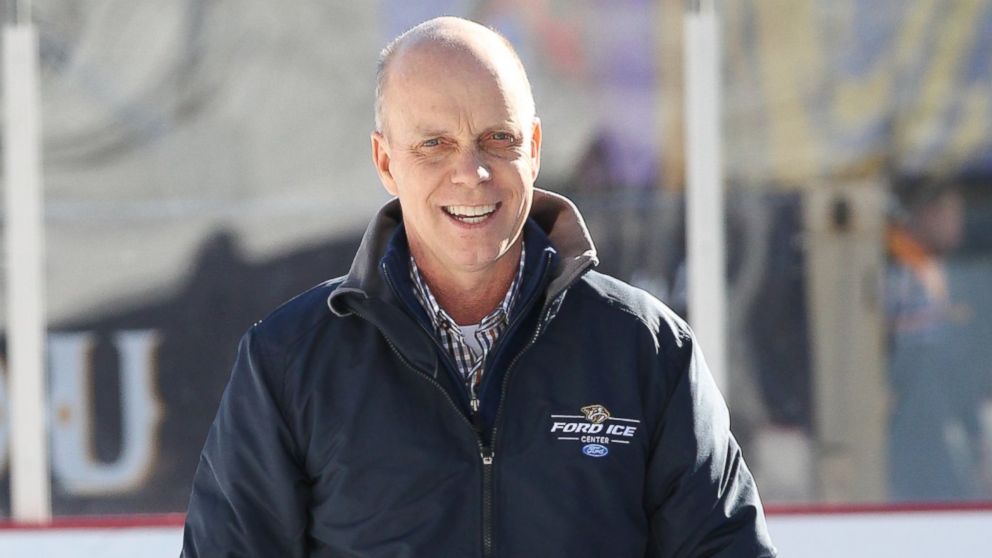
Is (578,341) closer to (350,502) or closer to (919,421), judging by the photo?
(350,502)

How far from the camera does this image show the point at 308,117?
5.49 metres

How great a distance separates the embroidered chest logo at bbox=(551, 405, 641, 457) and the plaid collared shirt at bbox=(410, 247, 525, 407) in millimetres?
153

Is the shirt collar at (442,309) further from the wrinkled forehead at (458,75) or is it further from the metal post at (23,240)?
the metal post at (23,240)

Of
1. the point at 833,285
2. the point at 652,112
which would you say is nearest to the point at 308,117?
the point at 652,112

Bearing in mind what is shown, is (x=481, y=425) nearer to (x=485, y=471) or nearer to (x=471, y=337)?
(x=485, y=471)

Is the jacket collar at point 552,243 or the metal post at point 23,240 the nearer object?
the jacket collar at point 552,243

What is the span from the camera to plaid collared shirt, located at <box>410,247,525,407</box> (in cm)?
218

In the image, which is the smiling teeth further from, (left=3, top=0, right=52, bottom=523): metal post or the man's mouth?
(left=3, top=0, right=52, bottom=523): metal post

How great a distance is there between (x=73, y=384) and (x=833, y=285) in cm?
283

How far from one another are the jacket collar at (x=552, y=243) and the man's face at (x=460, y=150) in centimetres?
9

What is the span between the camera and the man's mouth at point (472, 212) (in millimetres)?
2123

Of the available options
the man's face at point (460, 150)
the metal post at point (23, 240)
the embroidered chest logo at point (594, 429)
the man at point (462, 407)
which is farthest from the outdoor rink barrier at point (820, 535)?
the man's face at point (460, 150)

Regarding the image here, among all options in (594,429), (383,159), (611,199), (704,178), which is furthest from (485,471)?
(611,199)

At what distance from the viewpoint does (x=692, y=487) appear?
6.89 ft
